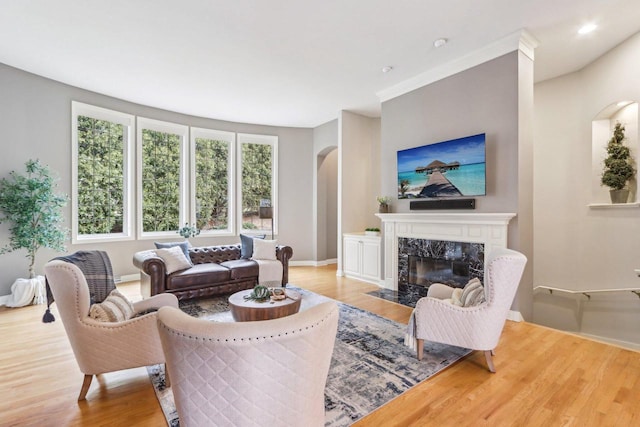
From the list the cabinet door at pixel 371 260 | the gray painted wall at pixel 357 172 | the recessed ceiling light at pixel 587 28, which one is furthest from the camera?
the gray painted wall at pixel 357 172

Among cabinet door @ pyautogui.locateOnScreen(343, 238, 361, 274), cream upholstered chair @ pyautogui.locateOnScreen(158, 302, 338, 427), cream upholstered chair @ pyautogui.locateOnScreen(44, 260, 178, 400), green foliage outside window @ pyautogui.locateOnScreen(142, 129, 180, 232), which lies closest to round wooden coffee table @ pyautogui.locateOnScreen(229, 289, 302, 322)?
cream upholstered chair @ pyautogui.locateOnScreen(44, 260, 178, 400)

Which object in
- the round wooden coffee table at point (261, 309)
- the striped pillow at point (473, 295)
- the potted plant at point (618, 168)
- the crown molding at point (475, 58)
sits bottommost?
the round wooden coffee table at point (261, 309)

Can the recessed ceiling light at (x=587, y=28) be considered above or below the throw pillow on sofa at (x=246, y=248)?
above

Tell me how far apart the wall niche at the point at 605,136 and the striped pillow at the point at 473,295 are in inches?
117

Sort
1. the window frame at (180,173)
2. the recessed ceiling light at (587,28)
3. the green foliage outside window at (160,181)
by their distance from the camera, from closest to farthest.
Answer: the recessed ceiling light at (587,28)
the window frame at (180,173)
the green foliage outside window at (160,181)

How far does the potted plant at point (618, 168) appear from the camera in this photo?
3980 millimetres

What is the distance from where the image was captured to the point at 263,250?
200 inches

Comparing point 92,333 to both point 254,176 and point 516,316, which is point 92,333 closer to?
point 516,316

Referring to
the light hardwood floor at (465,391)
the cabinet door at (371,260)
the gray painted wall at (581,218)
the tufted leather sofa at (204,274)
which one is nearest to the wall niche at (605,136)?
the gray painted wall at (581,218)

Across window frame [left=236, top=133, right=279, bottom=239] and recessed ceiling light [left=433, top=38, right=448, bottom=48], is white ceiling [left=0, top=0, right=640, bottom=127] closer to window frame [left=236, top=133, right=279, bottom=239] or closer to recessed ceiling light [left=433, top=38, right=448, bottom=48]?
recessed ceiling light [left=433, top=38, right=448, bottom=48]

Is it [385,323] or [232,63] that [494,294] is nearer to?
[385,323]

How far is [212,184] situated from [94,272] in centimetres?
460

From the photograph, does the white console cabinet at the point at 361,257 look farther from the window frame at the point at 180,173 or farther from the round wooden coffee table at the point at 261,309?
the window frame at the point at 180,173

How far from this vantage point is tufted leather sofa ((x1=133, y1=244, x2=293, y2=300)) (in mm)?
4027
